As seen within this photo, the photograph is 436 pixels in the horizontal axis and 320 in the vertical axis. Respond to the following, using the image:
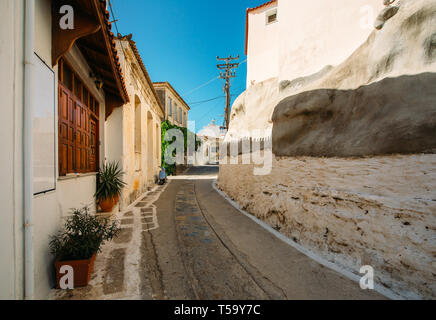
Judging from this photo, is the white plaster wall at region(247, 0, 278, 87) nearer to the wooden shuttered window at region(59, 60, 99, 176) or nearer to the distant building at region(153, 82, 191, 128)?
the wooden shuttered window at region(59, 60, 99, 176)

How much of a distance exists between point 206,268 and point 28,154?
2539mm

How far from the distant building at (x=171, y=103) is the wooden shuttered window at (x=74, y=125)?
14.5 metres

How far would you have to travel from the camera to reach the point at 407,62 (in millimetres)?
2818

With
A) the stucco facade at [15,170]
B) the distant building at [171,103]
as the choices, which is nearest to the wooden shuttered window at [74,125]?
the stucco facade at [15,170]

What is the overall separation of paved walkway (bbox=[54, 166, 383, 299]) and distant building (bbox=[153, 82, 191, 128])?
15920 millimetres

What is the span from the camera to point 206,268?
2916mm

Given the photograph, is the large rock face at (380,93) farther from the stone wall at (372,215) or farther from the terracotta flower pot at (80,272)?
the terracotta flower pot at (80,272)

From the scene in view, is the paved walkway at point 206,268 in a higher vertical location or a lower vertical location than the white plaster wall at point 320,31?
lower

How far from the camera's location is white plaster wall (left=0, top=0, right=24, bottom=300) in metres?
1.59

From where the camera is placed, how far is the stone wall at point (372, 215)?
2238 mm

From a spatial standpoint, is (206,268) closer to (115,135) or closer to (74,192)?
(74,192)

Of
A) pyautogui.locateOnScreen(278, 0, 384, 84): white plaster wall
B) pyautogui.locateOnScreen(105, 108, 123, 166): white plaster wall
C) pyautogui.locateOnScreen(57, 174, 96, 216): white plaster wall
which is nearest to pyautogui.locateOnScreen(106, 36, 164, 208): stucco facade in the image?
pyautogui.locateOnScreen(105, 108, 123, 166): white plaster wall
